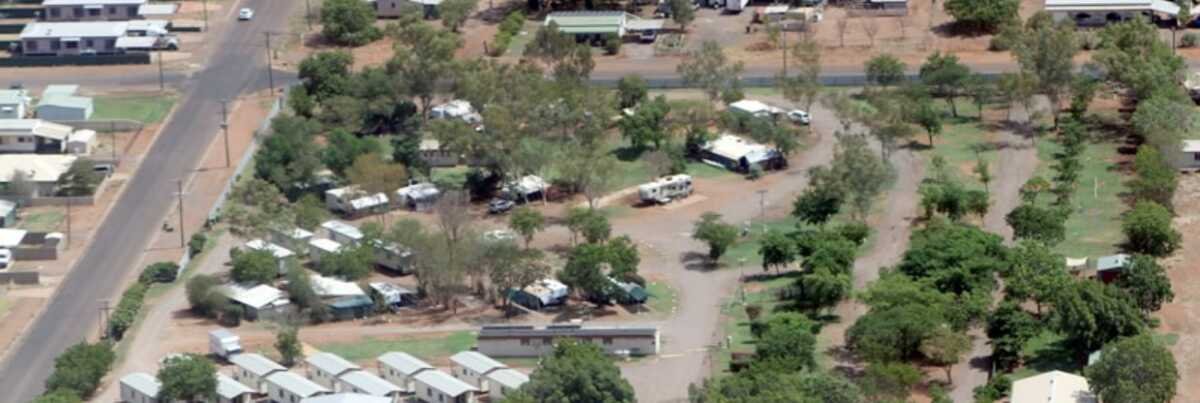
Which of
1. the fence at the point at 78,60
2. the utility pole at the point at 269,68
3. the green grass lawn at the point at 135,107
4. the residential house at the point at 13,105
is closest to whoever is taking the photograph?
the residential house at the point at 13,105

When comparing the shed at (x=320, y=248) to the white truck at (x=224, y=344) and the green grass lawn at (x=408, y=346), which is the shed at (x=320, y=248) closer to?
the green grass lawn at (x=408, y=346)

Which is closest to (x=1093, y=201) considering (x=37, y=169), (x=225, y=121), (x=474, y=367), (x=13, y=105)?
(x=474, y=367)

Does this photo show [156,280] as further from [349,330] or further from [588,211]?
[588,211]

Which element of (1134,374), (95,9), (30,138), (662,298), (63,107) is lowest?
(662,298)

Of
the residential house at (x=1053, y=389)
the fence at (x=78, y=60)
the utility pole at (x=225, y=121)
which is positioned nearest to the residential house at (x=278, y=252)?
the utility pole at (x=225, y=121)

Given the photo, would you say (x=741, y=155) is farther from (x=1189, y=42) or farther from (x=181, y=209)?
(x=1189, y=42)

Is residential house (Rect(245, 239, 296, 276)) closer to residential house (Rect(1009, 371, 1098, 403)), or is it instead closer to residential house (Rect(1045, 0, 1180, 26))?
residential house (Rect(1009, 371, 1098, 403))
